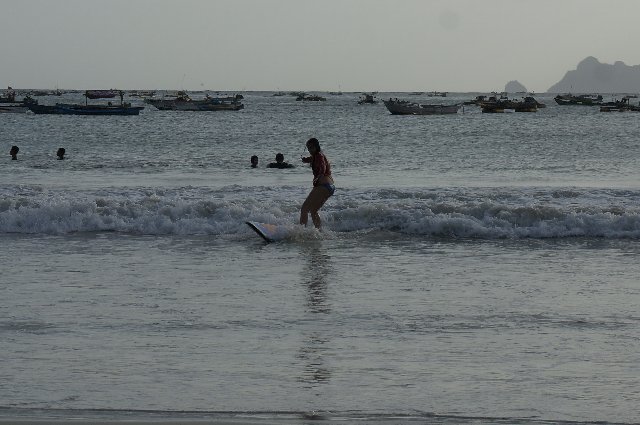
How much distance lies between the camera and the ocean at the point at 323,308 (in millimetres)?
7879

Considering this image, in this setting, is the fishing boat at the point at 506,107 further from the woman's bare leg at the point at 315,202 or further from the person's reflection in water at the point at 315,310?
the person's reflection in water at the point at 315,310

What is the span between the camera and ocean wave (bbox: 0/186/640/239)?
66.0 feet

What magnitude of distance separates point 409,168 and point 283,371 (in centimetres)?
3392

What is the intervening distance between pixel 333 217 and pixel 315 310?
Result: 32.6 ft

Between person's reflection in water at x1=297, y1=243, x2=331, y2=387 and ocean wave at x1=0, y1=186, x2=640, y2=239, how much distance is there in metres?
3.03

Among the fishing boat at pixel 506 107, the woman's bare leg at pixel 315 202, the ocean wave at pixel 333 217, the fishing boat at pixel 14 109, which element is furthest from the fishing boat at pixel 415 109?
the woman's bare leg at pixel 315 202

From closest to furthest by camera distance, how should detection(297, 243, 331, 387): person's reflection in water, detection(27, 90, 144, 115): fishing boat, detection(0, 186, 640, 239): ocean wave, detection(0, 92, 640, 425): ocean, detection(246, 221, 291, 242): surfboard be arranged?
detection(0, 92, 640, 425): ocean < detection(297, 243, 331, 387): person's reflection in water < detection(246, 221, 291, 242): surfboard < detection(0, 186, 640, 239): ocean wave < detection(27, 90, 144, 115): fishing boat

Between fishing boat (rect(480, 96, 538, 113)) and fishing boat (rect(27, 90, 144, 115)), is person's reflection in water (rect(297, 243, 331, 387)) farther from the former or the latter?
fishing boat (rect(480, 96, 538, 113))

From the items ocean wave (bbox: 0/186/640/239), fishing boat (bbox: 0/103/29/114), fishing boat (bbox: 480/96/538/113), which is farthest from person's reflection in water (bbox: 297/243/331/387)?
fishing boat (bbox: 480/96/538/113)

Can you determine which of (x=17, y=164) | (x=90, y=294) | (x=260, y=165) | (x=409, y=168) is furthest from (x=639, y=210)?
(x=17, y=164)

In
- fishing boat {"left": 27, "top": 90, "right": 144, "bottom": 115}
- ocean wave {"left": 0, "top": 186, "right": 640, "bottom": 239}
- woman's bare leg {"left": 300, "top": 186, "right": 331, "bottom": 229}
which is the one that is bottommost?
fishing boat {"left": 27, "top": 90, "right": 144, "bottom": 115}

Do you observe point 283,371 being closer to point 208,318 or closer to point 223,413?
point 223,413

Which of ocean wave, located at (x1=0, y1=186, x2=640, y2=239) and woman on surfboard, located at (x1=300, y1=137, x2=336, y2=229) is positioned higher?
woman on surfboard, located at (x1=300, y1=137, x2=336, y2=229)

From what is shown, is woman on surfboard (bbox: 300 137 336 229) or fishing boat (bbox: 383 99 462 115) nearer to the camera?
woman on surfboard (bbox: 300 137 336 229)
